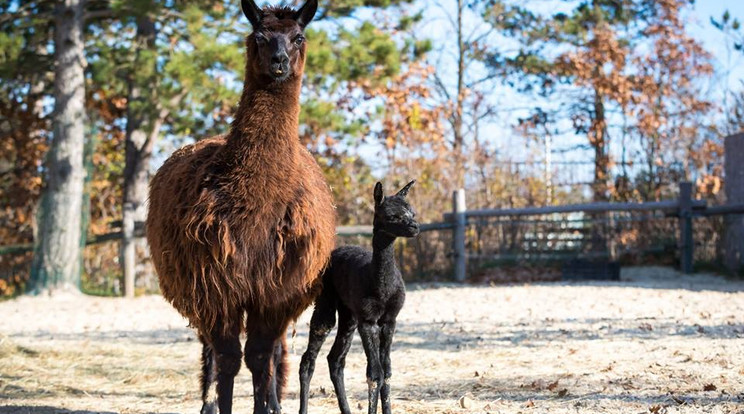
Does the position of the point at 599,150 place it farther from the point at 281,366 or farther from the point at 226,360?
the point at 226,360

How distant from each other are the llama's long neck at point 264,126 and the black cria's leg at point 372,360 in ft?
3.41

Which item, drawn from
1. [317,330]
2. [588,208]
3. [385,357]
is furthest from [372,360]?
[588,208]

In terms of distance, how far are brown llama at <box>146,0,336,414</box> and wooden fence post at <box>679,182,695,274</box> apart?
1100cm

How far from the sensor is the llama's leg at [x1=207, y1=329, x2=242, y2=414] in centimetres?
450

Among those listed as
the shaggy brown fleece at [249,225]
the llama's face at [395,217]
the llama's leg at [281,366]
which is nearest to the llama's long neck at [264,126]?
the shaggy brown fleece at [249,225]

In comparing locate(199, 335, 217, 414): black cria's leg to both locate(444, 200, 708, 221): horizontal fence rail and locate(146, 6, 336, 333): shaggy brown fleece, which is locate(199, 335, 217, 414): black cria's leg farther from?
locate(444, 200, 708, 221): horizontal fence rail

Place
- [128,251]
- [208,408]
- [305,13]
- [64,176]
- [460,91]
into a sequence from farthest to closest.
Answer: [460,91] → [128,251] → [64,176] → [208,408] → [305,13]

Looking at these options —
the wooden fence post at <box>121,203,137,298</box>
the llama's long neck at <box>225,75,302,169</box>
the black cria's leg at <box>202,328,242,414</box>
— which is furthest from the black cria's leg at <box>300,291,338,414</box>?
the wooden fence post at <box>121,203,137,298</box>

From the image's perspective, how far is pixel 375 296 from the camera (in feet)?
15.3

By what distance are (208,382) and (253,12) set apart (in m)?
2.28

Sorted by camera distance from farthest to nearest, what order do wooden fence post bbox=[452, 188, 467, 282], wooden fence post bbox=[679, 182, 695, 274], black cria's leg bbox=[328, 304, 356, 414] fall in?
wooden fence post bbox=[452, 188, 467, 282]
wooden fence post bbox=[679, 182, 695, 274]
black cria's leg bbox=[328, 304, 356, 414]

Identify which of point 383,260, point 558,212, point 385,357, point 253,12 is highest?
point 253,12

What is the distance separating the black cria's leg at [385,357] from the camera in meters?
→ 4.73

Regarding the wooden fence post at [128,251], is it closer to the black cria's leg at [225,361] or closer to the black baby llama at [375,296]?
the black baby llama at [375,296]
